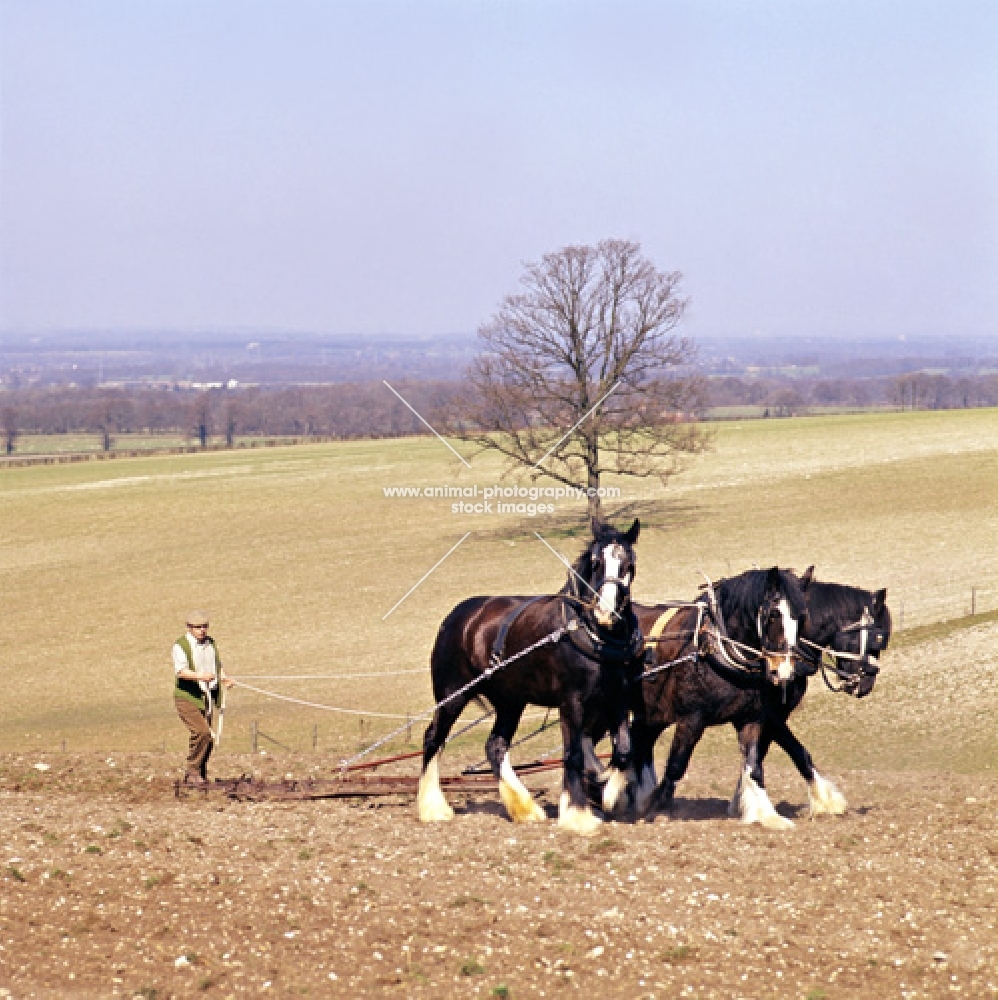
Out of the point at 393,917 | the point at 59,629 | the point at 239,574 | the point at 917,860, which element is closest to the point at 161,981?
the point at 393,917

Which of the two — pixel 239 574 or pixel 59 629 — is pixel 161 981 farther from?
pixel 239 574

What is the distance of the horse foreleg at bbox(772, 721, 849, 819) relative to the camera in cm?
1295

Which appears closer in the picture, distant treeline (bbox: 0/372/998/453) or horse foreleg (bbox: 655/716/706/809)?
horse foreleg (bbox: 655/716/706/809)

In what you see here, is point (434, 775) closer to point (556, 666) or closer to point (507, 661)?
point (507, 661)

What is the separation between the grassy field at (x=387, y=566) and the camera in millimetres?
22781

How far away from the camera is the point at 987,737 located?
1900 centimetres

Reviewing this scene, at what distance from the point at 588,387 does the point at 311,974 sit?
33.0m

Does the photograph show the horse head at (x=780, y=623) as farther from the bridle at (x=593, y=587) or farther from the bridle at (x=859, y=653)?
the bridle at (x=593, y=587)

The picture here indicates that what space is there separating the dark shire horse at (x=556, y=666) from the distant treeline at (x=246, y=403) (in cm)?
5080

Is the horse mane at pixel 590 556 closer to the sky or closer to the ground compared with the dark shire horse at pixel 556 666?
closer to the sky

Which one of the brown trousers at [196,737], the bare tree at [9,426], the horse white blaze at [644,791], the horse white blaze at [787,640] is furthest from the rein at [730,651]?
the bare tree at [9,426]

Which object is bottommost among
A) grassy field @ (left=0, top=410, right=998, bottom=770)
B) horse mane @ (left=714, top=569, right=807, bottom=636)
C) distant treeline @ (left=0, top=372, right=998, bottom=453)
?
grassy field @ (left=0, top=410, right=998, bottom=770)

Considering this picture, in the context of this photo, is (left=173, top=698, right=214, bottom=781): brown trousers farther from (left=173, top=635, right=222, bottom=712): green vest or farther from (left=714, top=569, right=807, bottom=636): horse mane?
(left=714, top=569, right=807, bottom=636): horse mane

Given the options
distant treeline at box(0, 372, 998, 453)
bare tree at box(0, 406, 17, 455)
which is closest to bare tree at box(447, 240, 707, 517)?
distant treeline at box(0, 372, 998, 453)
